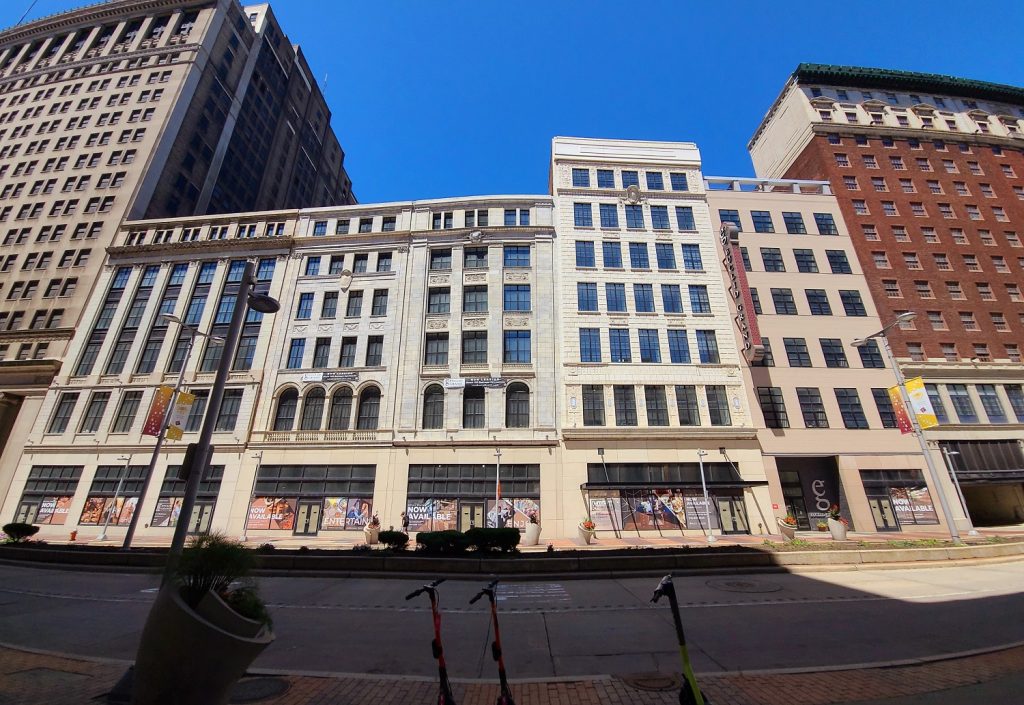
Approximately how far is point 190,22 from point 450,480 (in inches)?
2758

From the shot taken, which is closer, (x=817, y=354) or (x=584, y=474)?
(x=584, y=474)

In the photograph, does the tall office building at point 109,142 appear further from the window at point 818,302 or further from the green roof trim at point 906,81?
the green roof trim at point 906,81

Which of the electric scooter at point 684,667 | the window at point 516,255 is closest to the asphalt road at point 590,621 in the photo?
the electric scooter at point 684,667

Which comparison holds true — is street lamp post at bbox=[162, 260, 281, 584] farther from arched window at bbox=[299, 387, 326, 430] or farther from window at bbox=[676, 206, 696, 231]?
window at bbox=[676, 206, 696, 231]

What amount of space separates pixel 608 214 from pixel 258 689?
36.4 meters

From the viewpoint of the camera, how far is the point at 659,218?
36406mm

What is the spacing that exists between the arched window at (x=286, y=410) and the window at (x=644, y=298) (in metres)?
26.7

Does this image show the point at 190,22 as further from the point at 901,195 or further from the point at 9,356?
the point at 901,195

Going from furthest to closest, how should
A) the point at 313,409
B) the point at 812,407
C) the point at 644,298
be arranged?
the point at 644,298, the point at 313,409, the point at 812,407

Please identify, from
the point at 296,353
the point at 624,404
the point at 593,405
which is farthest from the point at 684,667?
the point at 296,353

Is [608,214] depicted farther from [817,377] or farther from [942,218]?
[942,218]

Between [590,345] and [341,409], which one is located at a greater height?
[590,345]

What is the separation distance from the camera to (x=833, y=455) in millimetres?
28844

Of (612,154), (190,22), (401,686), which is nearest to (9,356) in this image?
(190,22)
